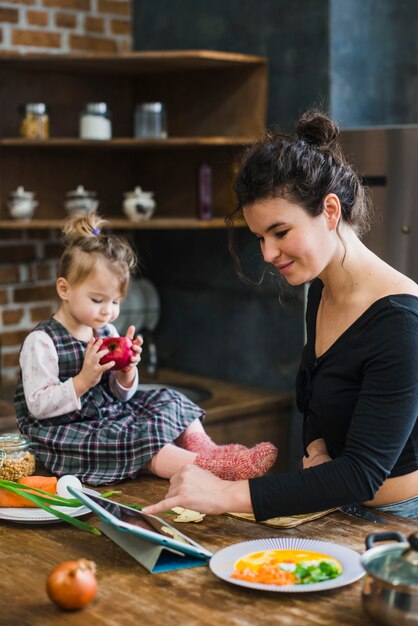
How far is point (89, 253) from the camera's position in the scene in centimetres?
247

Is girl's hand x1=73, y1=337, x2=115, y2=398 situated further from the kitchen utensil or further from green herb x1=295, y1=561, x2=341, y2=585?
green herb x1=295, y1=561, x2=341, y2=585

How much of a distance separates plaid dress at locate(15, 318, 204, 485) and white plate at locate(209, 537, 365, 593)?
2.07 ft

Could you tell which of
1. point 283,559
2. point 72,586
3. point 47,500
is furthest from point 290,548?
point 47,500

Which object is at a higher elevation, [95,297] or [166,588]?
[95,297]

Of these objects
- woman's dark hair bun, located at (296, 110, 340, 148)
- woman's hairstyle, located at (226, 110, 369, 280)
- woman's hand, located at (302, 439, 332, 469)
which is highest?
woman's dark hair bun, located at (296, 110, 340, 148)

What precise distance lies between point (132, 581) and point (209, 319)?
8.34 feet

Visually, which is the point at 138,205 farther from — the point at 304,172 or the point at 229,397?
the point at 304,172

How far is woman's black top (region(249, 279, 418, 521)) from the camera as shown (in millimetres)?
1751

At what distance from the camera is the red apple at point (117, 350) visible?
2.28 meters

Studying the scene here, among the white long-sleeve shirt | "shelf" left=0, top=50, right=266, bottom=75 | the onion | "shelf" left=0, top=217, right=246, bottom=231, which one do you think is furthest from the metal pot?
"shelf" left=0, top=50, right=266, bottom=75

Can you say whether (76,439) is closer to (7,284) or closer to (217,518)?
(217,518)

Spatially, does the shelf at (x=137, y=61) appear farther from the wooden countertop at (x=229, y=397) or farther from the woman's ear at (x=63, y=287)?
the woman's ear at (x=63, y=287)

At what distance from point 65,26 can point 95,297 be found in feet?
6.51

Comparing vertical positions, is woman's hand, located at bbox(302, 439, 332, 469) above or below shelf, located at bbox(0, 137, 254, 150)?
below
